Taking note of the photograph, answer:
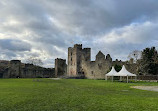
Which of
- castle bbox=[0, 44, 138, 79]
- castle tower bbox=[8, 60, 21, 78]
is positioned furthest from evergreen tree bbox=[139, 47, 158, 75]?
castle tower bbox=[8, 60, 21, 78]

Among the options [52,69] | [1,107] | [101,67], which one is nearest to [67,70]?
[52,69]

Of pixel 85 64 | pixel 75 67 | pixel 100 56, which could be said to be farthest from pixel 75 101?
pixel 75 67

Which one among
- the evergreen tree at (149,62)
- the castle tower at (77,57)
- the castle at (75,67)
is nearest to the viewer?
the evergreen tree at (149,62)

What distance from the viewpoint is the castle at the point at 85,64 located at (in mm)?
46469

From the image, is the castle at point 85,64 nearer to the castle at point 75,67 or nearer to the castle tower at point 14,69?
the castle at point 75,67

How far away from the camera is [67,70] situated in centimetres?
5916

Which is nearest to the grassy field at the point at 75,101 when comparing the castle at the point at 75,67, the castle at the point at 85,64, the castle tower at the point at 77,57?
the castle at the point at 75,67

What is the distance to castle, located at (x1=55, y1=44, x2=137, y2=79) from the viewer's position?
46469 millimetres

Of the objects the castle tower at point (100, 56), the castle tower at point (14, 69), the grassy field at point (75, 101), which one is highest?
the castle tower at point (100, 56)

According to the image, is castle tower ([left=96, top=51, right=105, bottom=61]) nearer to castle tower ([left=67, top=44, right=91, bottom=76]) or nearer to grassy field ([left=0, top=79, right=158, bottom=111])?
castle tower ([left=67, top=44, right=91, bottom=76])

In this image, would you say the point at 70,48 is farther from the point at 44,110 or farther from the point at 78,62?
the point at 44,110

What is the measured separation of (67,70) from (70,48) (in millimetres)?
7247

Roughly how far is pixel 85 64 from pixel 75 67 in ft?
14.4

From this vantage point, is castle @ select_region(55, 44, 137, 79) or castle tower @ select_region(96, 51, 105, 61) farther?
castle tower @ select_region(96, 51, 105, 61)
